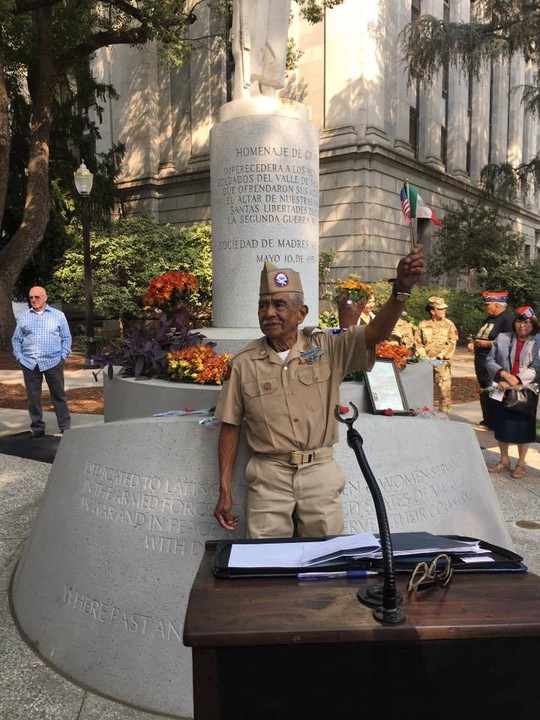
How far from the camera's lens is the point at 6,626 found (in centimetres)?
363

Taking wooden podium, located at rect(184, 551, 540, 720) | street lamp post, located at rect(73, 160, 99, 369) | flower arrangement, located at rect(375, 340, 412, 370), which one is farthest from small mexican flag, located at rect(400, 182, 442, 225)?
street lamp post, located at rect(73, 160, 99, 369)

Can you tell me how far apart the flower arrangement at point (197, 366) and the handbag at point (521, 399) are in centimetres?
346

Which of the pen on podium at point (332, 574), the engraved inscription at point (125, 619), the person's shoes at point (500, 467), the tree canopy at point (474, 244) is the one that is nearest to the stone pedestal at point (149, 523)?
the engraved inscription at point (125, 619)

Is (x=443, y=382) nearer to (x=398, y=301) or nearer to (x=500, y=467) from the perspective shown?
(x=500, y=467)

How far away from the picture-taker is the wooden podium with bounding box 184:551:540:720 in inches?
58.8

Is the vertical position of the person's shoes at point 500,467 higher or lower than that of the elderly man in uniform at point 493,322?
lower

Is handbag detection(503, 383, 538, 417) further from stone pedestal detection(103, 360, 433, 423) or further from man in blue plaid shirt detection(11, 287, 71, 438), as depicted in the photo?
man in blue plaid shirt detection(11, 287, 71, 438)

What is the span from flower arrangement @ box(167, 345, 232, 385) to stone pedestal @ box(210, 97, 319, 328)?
1719mm

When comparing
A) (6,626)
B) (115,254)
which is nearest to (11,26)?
(115,254)

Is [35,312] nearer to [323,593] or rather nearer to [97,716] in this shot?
[97,716]

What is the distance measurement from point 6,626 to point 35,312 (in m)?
5.62

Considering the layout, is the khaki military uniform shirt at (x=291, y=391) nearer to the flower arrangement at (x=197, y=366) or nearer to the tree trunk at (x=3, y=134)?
the flower arrangement at (x=197, y=366)

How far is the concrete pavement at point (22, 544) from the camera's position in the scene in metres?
2.89

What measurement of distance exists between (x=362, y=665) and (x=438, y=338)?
7957mm
